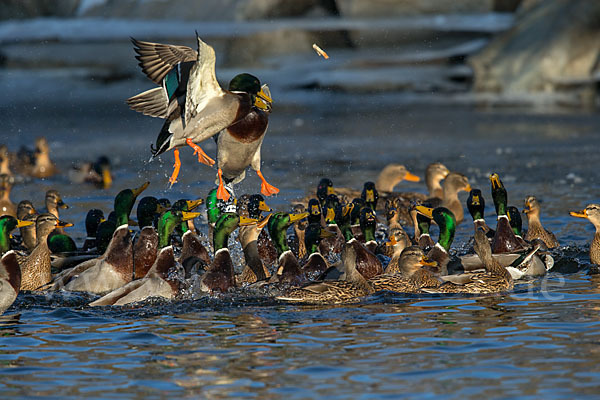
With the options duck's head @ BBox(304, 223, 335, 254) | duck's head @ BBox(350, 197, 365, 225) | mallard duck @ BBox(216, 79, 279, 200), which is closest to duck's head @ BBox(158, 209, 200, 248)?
mallard duck @ BBox(216, 79, 279, 200)

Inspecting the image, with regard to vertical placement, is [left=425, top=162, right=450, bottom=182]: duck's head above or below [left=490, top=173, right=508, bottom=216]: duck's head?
above

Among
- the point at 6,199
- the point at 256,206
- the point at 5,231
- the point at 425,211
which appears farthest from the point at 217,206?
the point at 6,199

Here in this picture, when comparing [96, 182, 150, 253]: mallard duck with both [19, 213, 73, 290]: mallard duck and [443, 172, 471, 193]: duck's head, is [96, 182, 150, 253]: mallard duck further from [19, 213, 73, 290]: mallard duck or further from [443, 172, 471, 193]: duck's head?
[443, 172, 471, 193]: duck's head

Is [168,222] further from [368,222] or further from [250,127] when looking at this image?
[368,222]

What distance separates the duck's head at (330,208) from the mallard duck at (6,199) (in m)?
3.89

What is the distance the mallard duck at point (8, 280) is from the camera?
7641 mm

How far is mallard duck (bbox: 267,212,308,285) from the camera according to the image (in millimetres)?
8391

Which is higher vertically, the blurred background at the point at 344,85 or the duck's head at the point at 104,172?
the blurred background at the point at 344,85

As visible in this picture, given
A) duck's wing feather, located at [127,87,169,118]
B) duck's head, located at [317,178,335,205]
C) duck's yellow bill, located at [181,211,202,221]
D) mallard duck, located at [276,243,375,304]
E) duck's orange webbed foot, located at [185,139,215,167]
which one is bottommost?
mallard duck, located at [276,243,375,304]

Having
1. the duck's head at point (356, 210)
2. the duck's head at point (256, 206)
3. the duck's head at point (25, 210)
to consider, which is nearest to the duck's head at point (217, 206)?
the duck's head at point (256, 206)

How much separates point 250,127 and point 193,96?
63 cm

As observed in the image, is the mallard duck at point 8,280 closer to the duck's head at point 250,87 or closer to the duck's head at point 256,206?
the duck's head at point 250,87

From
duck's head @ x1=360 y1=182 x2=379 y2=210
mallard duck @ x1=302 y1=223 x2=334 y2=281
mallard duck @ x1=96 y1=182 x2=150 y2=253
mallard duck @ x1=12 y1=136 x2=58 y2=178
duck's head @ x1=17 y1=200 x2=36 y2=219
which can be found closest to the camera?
mallard duck @ x1=302 y1=223 x2=334 y2=281

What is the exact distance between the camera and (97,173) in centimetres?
1473
